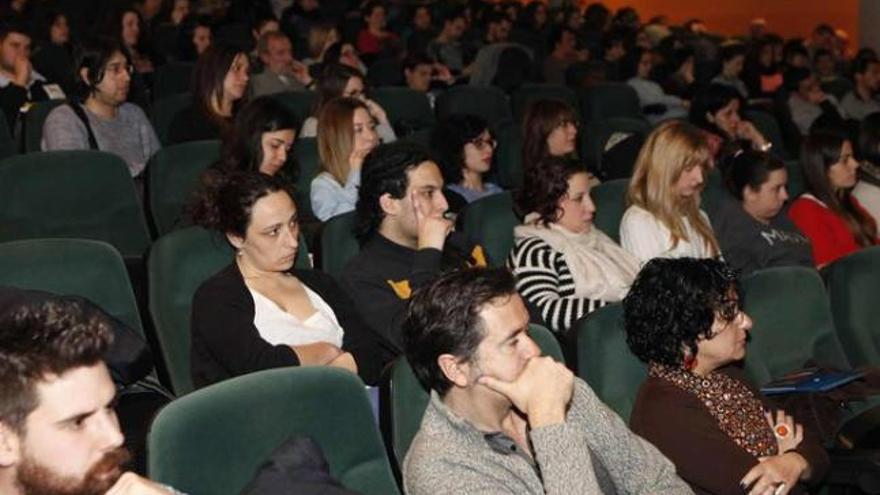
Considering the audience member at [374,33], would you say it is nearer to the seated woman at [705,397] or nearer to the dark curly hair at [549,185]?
the dark curly hair at [549,185]

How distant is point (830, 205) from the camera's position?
489cm

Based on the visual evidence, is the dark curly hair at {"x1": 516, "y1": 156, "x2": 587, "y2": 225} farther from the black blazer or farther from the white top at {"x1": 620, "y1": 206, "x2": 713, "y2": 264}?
the black blazer

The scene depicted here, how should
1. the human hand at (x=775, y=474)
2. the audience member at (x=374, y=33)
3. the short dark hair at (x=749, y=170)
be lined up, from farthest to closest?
the audience member at (x=374, y=33)
the short dark hair at (x=749, y=170)
the human hand at (x=775, y=474)

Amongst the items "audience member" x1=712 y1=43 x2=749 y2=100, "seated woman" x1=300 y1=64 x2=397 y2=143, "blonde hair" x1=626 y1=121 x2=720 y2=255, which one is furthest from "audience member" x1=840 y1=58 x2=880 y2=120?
"blonde hair" x1=626 y1=121 x2=720 y2=255

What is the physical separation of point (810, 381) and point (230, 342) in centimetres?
137

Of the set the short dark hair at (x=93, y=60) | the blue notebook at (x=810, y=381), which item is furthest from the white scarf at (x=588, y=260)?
the short dark hair at (x=93, y=60)

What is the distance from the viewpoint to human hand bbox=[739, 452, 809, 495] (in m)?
2.88

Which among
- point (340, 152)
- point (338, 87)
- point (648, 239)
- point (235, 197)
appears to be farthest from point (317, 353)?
point (338, 87)

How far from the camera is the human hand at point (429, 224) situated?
3535 millimetres

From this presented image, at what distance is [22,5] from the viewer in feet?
30.7

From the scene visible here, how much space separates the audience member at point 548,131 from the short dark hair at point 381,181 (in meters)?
1.67

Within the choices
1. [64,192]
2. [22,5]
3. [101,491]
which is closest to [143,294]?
[64,192]

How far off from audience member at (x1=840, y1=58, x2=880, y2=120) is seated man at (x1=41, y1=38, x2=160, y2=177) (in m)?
4.96

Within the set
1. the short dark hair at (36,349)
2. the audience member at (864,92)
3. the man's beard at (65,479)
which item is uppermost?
the short dark hair at (36,349)
